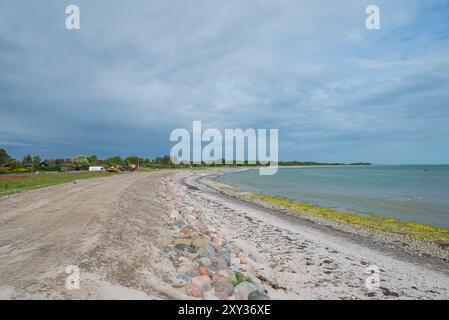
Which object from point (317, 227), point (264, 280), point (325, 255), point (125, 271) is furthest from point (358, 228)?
point (125, 271)

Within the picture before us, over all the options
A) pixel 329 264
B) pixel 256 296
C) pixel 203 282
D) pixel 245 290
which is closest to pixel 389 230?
pixel 329 264

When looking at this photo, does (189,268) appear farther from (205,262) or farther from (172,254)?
(172,254)

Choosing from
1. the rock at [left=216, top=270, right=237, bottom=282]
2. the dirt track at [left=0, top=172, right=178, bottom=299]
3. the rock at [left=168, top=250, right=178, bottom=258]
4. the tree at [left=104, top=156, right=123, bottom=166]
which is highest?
the tree at [left=104, top=156, right=123, bottom=166]

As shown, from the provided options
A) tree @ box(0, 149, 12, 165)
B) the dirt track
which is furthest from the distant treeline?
the dirt track

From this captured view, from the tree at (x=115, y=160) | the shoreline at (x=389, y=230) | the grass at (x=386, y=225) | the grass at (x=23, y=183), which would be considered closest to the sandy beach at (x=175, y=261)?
the shoreline at (x=389, y=230)

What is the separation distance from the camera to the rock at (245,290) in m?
5.77

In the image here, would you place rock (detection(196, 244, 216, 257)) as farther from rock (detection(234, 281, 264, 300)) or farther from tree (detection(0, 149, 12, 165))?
tree (detection(0, 149, 12, 165))

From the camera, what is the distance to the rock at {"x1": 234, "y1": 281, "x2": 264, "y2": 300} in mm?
5771

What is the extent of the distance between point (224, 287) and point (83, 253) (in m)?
3.67

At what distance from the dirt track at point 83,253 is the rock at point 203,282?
2.38 ft

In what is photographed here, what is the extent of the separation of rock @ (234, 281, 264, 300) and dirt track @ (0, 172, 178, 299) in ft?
4.68

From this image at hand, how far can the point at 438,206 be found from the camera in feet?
80.1
